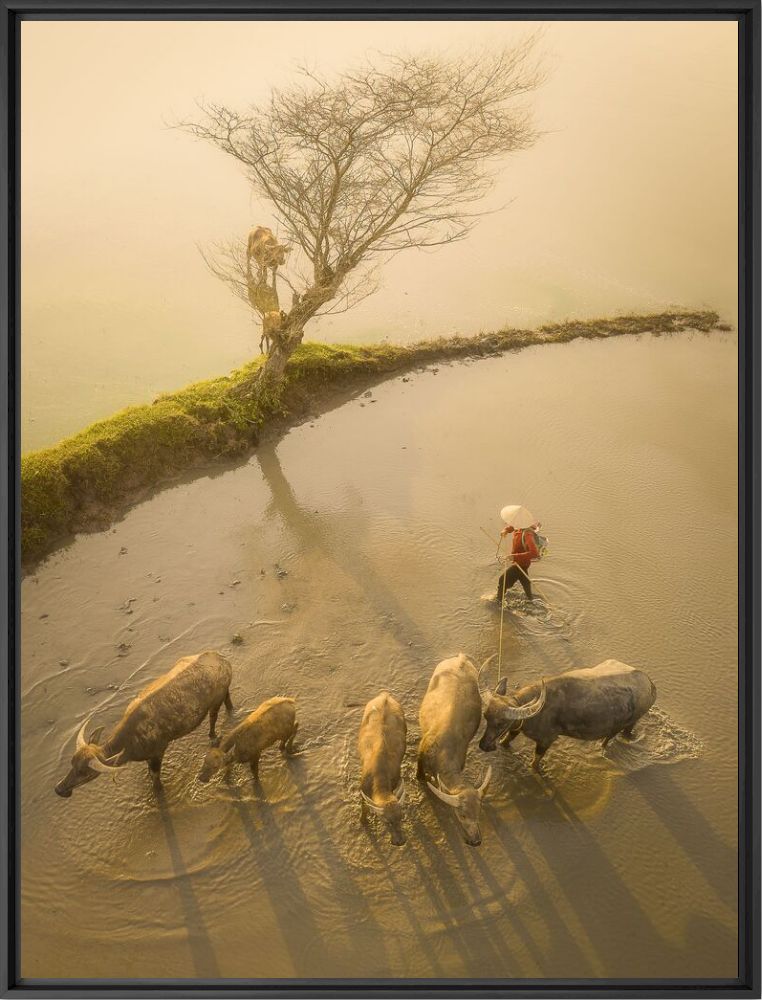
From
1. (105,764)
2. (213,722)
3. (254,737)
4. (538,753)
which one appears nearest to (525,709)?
(538,753)

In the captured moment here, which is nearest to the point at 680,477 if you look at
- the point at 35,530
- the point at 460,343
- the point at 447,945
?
the point at 460,343

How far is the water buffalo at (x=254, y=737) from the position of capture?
707 cm

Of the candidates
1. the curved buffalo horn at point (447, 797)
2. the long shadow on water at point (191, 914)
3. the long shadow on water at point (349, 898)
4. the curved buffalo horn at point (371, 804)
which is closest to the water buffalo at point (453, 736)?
the curved buffalo horn at point (447, 797)

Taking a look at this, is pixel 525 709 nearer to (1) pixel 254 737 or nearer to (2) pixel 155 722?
(1) pixel 254 737

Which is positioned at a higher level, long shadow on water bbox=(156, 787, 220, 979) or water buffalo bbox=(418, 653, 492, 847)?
water buffalo bbox=(418, 653, 492, 847)

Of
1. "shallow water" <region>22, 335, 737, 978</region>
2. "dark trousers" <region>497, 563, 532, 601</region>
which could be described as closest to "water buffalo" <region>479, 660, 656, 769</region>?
"shallow water" <region>22, 335, 737, 978</region>

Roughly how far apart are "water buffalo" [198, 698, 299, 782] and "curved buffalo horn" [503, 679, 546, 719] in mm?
2244

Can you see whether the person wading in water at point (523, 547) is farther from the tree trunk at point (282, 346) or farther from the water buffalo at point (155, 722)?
the tree trunk at point (282, 346)

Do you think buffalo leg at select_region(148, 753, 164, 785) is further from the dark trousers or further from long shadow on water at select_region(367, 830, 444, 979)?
the dark trousers

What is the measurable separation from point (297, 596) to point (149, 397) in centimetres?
565

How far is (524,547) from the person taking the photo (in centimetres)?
945

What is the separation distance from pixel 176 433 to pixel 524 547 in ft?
21.6

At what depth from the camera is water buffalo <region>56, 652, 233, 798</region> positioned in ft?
22.7

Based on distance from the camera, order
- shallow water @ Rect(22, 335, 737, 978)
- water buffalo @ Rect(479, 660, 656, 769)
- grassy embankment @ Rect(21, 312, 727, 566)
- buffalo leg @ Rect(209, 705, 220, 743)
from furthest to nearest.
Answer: grassy embankment @ Rect(21, 312, 727, 566) → buffalo leg @ Rect(209, 705, 220, 743) → water buffalo @ Rect(479, 660, 656, 769) → shallow water @ Rect(22, 335, 737, 978)
